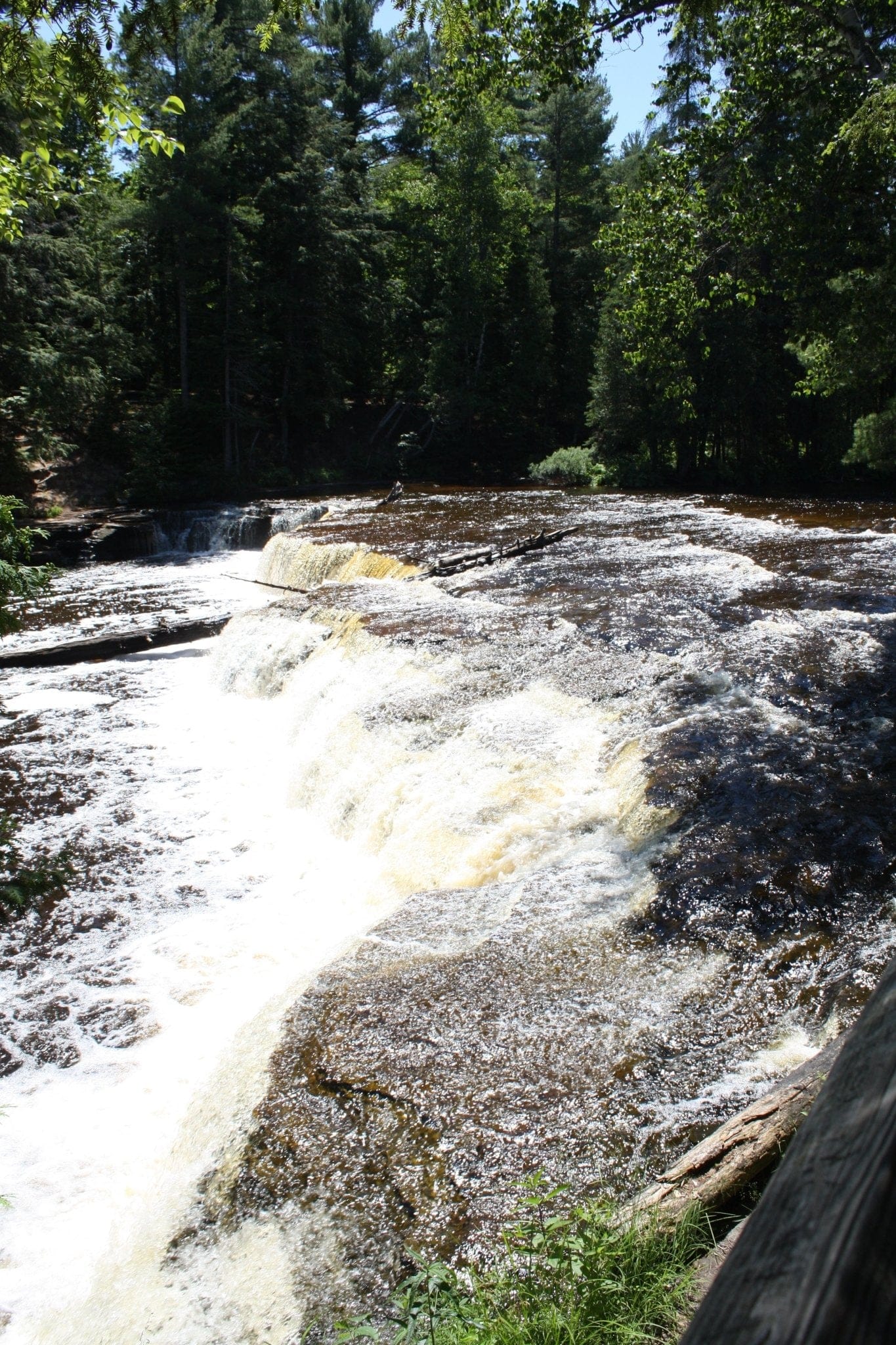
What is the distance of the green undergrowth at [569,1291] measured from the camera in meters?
2.37

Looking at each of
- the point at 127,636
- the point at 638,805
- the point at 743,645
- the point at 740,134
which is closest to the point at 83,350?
the point at 127,636

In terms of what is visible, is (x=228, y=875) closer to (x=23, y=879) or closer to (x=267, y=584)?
(x=23, y=879)

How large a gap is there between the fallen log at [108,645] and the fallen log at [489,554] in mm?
3444

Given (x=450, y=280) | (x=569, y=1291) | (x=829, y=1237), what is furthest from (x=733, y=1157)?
(x=450, y=280)

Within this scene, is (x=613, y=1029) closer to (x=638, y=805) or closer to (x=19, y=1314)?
(x=638, y=805)

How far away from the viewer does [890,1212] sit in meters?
0.58

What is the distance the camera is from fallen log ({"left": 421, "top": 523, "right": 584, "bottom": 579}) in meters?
12.6

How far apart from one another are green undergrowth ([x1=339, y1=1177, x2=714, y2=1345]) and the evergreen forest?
32.0 ft

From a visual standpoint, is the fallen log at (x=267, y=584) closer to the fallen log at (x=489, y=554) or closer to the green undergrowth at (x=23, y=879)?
the fallen log at (x=489, y=554)

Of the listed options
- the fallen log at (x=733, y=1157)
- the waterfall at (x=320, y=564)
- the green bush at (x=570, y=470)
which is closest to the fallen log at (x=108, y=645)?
the waterfall at (x=320, y=564)

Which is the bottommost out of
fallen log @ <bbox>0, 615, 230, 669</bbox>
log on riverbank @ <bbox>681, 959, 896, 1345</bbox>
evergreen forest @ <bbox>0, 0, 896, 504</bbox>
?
fallen log @ <bbox>0, 615, 230, 669</bbox>

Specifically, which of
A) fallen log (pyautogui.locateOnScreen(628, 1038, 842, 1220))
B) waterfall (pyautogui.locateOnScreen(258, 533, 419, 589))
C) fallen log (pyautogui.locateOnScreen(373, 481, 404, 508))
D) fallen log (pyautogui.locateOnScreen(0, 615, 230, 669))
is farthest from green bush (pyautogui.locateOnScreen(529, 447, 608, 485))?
fallen log (pyautogui.locateOnScreen(628, 1038, 842, 1220))

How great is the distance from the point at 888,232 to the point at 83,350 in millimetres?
19290

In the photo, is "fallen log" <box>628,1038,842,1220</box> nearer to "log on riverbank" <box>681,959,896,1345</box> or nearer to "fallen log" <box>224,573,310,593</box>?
"log on riverbank" <box>681,959,896,1345</box>
